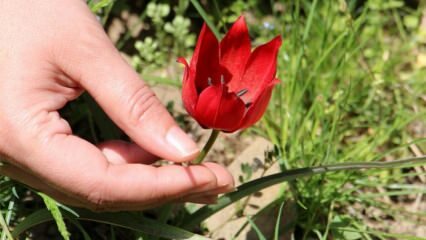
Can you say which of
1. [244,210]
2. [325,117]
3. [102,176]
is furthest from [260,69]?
[325,117]

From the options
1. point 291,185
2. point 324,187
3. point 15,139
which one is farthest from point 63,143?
point 324,187

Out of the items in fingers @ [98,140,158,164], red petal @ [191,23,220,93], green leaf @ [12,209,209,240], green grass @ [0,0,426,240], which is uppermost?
red petal @ [191,23,220,93]

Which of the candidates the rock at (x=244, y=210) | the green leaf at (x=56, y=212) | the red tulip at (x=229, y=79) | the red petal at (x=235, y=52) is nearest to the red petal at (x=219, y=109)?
the red tulip at (x=229, y=79)

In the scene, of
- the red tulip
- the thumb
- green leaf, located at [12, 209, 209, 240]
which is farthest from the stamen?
green leaf, located at [12, 209, 209, 240]

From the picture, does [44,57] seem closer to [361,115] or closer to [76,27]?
[76,27]

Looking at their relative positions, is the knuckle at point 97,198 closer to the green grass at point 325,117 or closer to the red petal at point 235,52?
the green grass at point 325,117

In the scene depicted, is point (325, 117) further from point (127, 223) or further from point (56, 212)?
point (56, 212)

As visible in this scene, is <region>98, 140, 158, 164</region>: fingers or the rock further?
the rock

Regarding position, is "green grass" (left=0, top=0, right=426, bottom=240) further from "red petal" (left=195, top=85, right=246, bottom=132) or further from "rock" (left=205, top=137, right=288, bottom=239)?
"red petal" (left=195, top=85, right=246, bottom=132)
